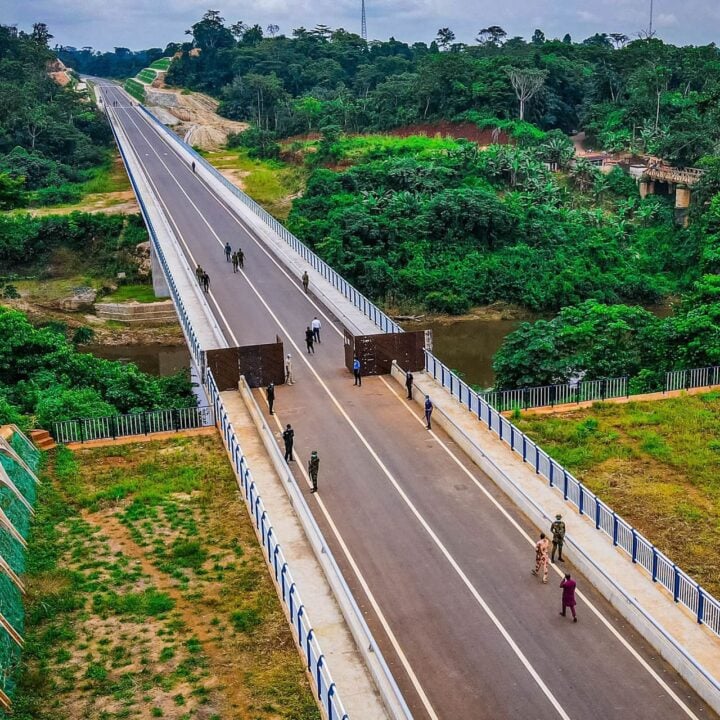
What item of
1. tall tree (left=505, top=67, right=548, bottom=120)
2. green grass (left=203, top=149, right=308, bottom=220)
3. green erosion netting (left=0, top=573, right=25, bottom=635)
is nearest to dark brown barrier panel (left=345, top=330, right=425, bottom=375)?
green erosion netting (left=0, top=573, right=25, bottom=635)

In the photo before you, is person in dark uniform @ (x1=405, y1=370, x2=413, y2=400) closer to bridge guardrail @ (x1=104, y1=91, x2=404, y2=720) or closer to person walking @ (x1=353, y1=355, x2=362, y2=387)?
person walking @ (x1=353, y1=355, x2=362, y2=387)

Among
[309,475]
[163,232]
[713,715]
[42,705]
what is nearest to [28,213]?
[163,232]

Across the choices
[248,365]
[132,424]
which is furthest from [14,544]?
[248,365]

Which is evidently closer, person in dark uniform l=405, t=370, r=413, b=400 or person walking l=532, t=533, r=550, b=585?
person walking l=532, t=533, r=550, b=585

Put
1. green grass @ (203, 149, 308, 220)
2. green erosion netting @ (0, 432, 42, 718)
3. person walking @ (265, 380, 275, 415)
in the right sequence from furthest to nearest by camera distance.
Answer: green grass @ (203, 149, 308, 220) → person walking @ (265, 380, 275, 415) → green erosion netting @ (0, 432, 42, 718)

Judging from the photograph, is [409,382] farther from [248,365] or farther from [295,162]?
[295,162]

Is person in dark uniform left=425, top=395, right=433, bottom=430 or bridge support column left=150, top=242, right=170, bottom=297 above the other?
bridge support column left=150, top=242, right=170, bottom=297

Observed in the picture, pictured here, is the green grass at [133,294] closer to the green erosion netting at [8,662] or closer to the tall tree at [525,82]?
the tall tree at [525,82]
